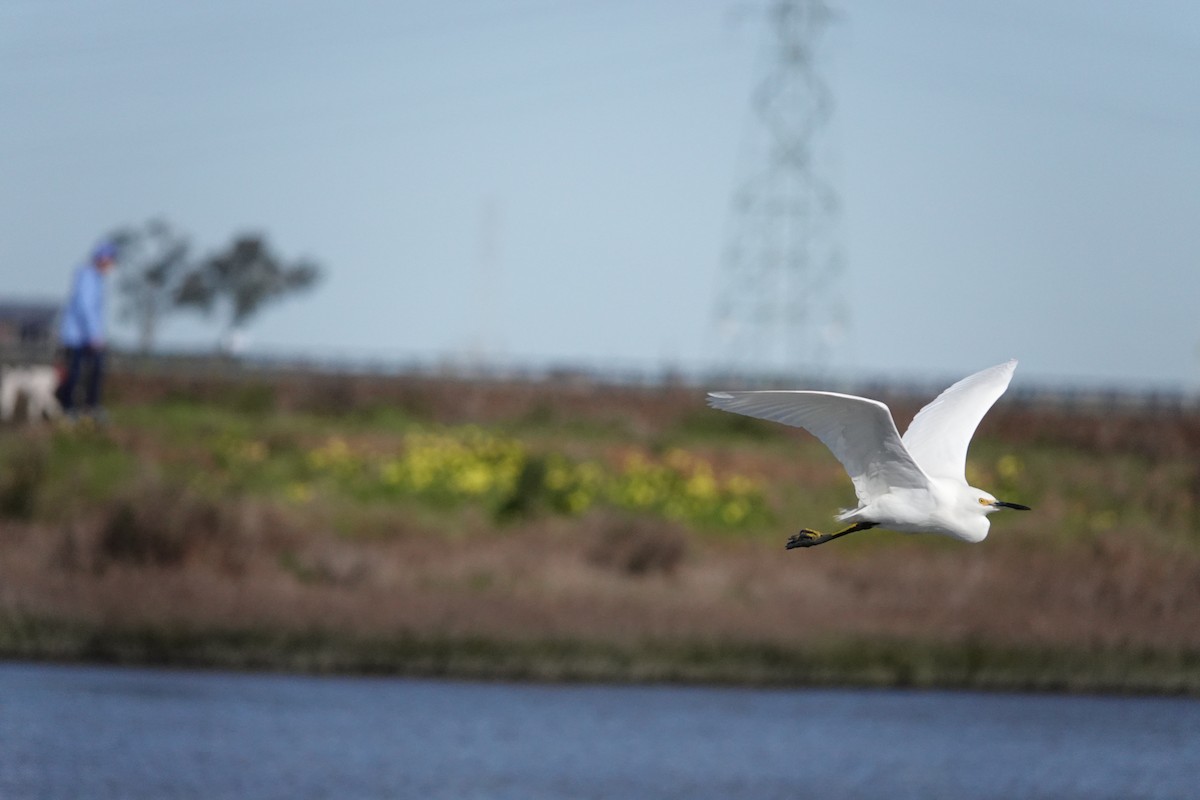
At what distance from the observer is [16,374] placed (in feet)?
105

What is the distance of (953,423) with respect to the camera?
36.6ft

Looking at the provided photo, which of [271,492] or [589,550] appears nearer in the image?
[589,550]

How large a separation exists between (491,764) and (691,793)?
2.04 m

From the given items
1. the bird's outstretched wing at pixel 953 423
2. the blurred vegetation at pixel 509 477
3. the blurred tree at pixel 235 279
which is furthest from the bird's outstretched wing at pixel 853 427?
the blurred tree at pixel 235 279

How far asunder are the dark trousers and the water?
5.41m

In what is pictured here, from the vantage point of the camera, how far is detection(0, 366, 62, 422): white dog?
3094cm

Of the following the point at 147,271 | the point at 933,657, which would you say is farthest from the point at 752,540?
the point at 147,271

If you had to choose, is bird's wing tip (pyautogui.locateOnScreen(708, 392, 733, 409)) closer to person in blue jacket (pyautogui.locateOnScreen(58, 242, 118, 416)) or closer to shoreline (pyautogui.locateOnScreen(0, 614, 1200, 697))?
shoreline (pyautogui.locateOnScreen(0, 614, 1200, 697))

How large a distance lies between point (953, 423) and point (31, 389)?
23073mm

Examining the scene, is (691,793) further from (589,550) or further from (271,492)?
(271,492)

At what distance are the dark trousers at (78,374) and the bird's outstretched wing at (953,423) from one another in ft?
55.3

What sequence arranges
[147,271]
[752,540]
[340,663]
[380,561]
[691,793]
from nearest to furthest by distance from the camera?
[691,793]
[340,663]
[380,561]
[752,540]
[147,271]

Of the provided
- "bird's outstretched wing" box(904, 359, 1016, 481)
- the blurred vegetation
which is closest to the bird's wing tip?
"bird's outstretched wing" box(904, 359, 1016, 481)

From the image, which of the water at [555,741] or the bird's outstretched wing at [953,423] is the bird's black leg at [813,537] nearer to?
the bird's outstretched wing at [953,423]
